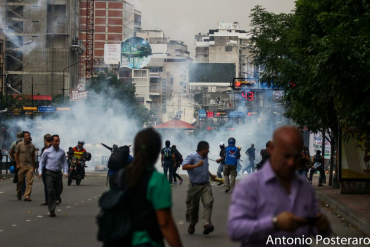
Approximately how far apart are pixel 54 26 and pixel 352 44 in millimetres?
93327

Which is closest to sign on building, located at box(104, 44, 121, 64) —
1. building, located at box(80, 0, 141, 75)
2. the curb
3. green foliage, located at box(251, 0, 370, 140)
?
building, located at box(80, 0, 141, 75)

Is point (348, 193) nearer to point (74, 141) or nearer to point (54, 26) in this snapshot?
point (74, 141)

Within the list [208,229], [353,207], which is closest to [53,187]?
[208,229]

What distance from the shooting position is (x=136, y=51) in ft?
417

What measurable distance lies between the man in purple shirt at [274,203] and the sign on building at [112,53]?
13304 cm

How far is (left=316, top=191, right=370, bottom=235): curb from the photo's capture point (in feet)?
41.7

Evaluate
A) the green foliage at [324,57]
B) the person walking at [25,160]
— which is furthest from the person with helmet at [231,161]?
the person walking at [25,160]

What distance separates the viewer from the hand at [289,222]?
12.7ft

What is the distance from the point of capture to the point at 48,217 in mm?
14203

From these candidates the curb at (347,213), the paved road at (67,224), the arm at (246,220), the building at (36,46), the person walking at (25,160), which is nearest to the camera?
the arm at (246,220)

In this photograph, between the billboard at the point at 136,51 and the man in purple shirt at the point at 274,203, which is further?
the billboard at the point at 136,51

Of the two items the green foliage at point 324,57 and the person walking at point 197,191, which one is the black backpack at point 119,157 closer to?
the person walking at point 197,191

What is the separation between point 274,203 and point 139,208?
928mm

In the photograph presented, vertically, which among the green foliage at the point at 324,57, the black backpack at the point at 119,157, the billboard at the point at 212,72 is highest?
the billboard at the point at 212,72
